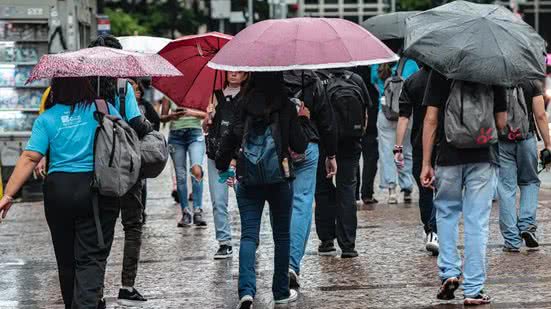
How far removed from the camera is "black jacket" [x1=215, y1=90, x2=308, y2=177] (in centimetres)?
818

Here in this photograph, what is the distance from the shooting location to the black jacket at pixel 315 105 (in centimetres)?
915

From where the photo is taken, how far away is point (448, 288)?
8.45 meters

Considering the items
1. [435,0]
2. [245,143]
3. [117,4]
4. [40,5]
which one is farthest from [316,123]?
[117,4]

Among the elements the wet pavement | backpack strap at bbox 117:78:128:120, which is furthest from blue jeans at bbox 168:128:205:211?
backpack strap at bbox 117:78:128:120

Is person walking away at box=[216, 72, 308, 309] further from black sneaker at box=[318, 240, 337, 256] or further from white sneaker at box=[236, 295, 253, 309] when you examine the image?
black sneaker at box=[318, 240, 337, 256]

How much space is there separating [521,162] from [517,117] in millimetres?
586

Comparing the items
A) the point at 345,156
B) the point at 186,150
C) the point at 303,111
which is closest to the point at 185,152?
the point at 186,150

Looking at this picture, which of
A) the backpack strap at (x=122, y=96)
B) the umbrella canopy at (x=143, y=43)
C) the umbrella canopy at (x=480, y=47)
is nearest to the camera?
the umbrella canopy at (x=480, y=47)

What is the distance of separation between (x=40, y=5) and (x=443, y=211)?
10908mm

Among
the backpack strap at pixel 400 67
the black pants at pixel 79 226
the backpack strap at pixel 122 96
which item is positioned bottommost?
the black pants at pixel 79 226

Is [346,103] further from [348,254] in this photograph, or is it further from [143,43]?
[143,43]

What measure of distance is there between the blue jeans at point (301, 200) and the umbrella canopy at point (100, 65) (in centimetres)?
152

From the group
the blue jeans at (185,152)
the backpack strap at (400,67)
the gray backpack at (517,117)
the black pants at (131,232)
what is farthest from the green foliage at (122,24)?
the black pants at (131,232)

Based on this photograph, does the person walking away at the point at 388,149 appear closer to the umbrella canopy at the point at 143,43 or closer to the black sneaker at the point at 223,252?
the umbrella canopy at the point at 143,43
